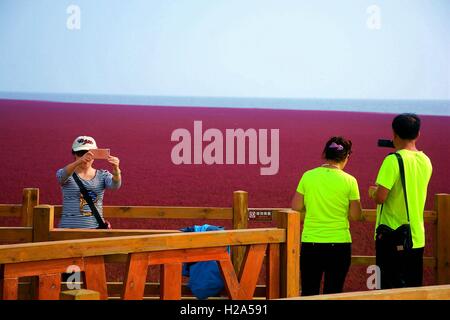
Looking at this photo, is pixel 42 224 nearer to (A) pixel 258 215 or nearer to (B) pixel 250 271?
(B) pixel 250 271

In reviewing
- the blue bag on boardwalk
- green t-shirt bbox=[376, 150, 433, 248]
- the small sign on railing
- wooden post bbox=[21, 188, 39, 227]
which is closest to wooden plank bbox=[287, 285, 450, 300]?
green t-shirt bbox=[376, 150, 433, 248]

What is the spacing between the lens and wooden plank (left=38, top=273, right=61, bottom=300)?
3.54 meters

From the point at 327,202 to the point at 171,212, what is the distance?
245cm

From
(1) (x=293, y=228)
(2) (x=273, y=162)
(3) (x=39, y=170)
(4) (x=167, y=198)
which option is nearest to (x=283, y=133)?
(2) (x=273, y=162)

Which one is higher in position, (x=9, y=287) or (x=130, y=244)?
(x=130, y=244)

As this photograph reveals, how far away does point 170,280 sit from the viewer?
388 cm

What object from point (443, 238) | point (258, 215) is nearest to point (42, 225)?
point (258, 215)

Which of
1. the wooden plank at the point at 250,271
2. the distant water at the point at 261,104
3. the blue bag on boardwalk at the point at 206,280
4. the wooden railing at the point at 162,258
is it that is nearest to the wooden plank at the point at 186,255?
the wooden railing at the point at 162,258

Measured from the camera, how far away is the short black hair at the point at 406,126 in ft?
15.9

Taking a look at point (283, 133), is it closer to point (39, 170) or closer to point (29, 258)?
point (39, 170)

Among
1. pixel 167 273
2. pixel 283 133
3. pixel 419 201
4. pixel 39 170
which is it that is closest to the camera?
pixel 167 273
